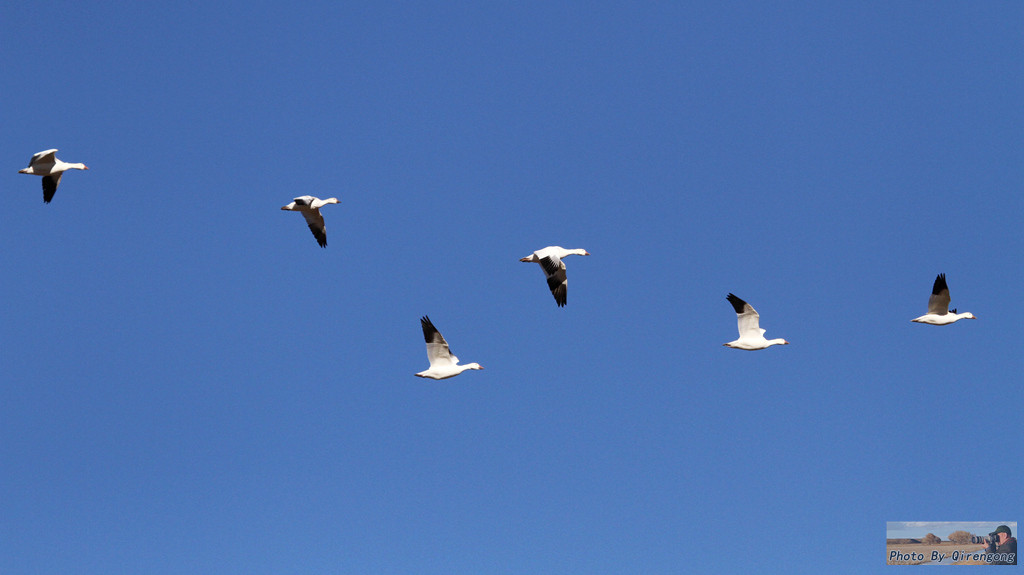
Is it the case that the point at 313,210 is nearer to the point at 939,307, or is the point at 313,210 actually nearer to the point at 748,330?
the point at 748,330

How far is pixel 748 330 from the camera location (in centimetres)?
3111

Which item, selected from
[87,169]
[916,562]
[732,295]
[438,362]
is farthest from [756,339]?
[87,169]

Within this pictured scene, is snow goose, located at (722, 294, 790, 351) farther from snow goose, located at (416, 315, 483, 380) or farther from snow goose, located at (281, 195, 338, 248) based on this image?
snow goose, located at (281, 195, 338, 248)

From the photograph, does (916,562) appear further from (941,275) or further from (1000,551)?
(941,275)

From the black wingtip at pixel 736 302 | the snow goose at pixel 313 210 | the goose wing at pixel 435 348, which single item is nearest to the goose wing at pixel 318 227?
the snow goose at pixel 313 210

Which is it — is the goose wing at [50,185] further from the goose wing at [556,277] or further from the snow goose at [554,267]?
the goose wing at [556,277]

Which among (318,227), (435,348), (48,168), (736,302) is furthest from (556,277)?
(48,168)

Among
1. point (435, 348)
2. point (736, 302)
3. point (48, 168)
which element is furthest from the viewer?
point (736, 302)

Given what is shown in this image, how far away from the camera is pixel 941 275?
30.6 metres

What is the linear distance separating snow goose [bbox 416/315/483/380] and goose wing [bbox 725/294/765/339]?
26.1 feet

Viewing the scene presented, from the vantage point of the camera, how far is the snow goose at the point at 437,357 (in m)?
27.5

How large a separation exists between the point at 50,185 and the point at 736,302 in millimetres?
18262

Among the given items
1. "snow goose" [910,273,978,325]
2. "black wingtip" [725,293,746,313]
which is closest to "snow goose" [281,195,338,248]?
"black wingtip" [725,293,746,313]

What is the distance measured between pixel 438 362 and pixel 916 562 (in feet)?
74.3
